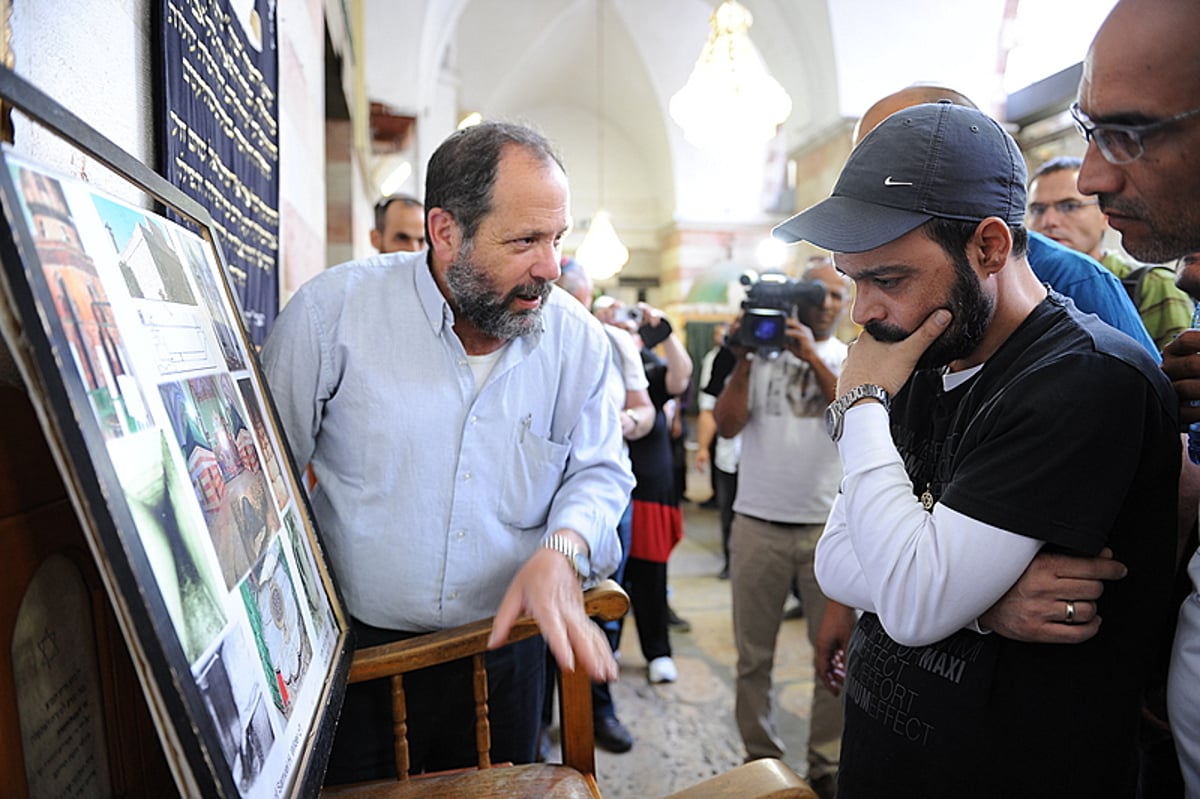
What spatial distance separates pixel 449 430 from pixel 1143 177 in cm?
106

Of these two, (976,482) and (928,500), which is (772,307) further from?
(976,482)

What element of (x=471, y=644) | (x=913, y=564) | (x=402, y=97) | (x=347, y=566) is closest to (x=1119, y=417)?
(x=913, y=564)

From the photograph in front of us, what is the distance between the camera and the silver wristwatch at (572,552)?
1.20 metres

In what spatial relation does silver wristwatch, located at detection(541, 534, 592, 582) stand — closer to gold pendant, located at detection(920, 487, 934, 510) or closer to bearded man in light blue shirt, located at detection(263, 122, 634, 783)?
bearded man in light blue shirt, located at detection(263, 122, 634, 783)

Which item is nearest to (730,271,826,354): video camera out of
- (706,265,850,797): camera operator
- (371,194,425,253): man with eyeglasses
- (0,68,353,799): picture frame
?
(706,265,850,797): camera operator

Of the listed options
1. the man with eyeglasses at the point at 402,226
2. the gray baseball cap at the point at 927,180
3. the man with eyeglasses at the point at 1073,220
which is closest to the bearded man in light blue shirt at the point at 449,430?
the gray baseball cap at the point at 927,180

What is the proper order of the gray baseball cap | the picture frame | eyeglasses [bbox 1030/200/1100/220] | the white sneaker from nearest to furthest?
the picture frame, the gray baseball cap, eyeglasses [bbox 1030/200/1100/220], the white sneaker

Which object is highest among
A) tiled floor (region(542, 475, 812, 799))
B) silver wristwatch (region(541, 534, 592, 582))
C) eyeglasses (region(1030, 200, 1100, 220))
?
eyeglasses (region(1030, 200, 1100, 220))

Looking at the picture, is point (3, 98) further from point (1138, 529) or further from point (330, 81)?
point (330, 81)

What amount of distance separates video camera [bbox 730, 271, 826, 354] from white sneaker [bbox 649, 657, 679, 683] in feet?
5.37

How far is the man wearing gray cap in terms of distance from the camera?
93cm

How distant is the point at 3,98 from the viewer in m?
0.45

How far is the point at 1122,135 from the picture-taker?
93 cm

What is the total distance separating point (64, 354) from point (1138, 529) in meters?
1.16
